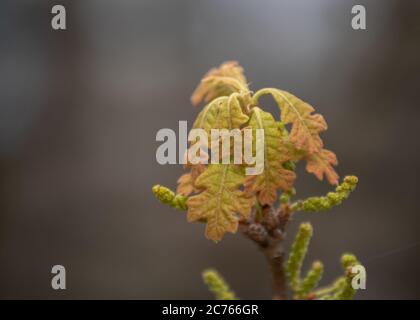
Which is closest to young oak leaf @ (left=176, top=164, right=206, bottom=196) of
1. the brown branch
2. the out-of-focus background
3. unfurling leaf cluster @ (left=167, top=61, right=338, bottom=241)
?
unfurling leaf cluster @ (left=167, top=61, right=338, bottom=241)

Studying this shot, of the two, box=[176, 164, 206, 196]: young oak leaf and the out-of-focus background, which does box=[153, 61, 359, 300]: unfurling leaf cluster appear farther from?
the out-of-focus background

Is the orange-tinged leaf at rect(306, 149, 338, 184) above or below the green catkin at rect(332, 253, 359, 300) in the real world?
above

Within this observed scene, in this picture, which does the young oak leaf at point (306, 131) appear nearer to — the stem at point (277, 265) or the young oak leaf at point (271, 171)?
the young oak leaf at point (271, 171)

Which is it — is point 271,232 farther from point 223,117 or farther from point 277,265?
point 223,117

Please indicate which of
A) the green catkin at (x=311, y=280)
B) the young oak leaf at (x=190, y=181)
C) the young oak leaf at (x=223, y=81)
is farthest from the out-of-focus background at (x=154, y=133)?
the young oak leaf at (x=190, y=181)
